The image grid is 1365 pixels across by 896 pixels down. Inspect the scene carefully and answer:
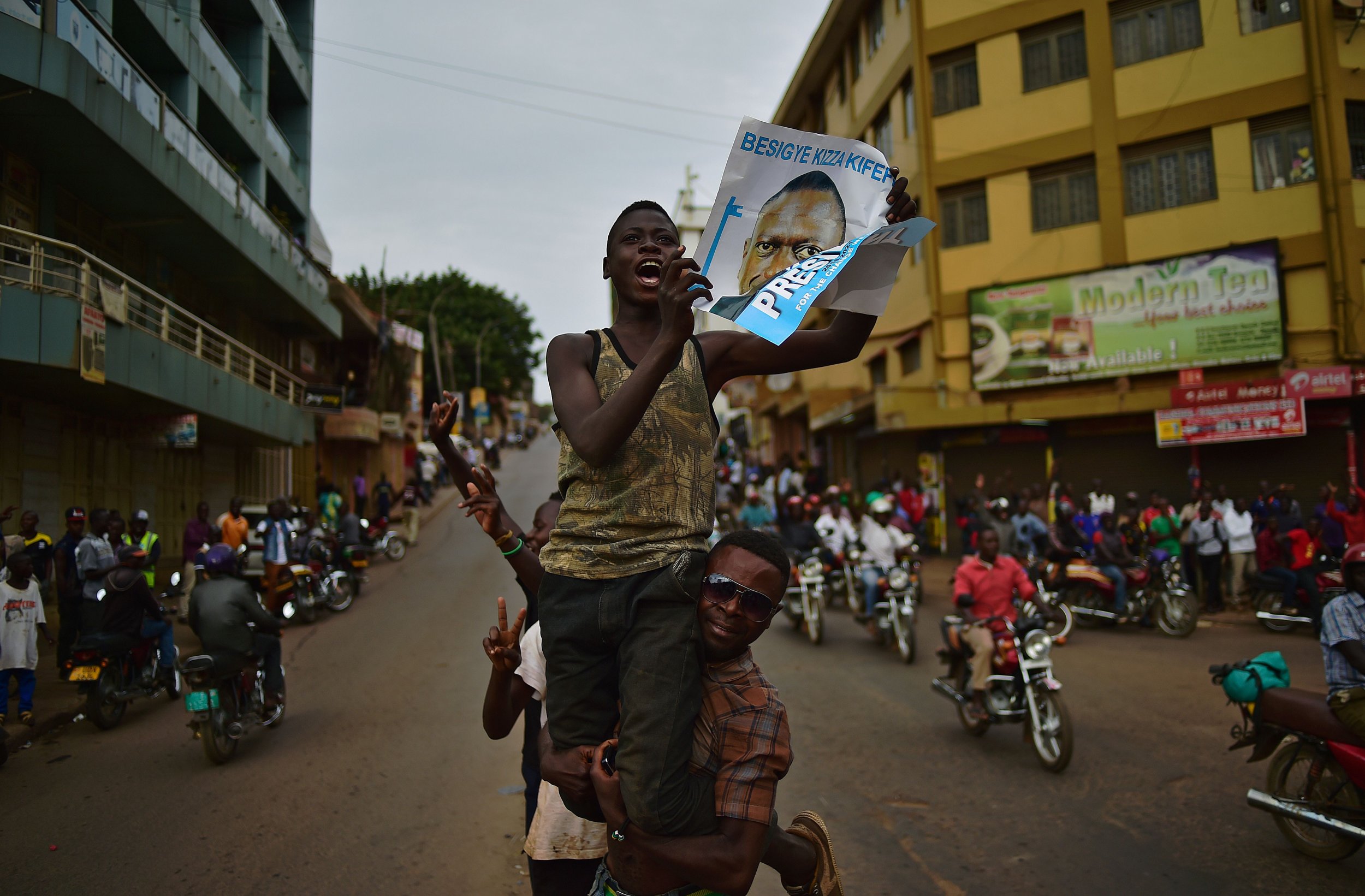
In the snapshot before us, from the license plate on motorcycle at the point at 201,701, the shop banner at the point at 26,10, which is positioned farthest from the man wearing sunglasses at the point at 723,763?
the shop banner at the point at 26,10

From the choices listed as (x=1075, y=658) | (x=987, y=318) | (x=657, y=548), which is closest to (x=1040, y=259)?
(x=987, y=318)

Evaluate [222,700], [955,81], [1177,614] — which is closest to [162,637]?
[222,700]

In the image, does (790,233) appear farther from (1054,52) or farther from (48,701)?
(1054,52)

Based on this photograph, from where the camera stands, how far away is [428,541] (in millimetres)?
23734

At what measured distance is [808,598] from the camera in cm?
1151

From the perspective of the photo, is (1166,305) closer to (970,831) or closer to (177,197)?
(970,831)

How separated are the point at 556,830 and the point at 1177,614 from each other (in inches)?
451

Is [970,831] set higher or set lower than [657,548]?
lower

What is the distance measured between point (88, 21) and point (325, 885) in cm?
1295

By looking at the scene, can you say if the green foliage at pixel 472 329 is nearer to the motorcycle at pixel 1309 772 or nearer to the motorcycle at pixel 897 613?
the motorcycle at pixel 897 613

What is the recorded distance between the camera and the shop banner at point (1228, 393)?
16125 millimetres

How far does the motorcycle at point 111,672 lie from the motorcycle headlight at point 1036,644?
770 centimetres

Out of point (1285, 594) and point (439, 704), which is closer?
point (439, 704)

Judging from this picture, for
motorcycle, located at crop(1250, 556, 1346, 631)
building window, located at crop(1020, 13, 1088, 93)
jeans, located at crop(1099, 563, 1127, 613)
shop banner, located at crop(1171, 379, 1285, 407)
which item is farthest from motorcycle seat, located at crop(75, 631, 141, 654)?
building window, located at crop(1020, 13, 1088, 93)
